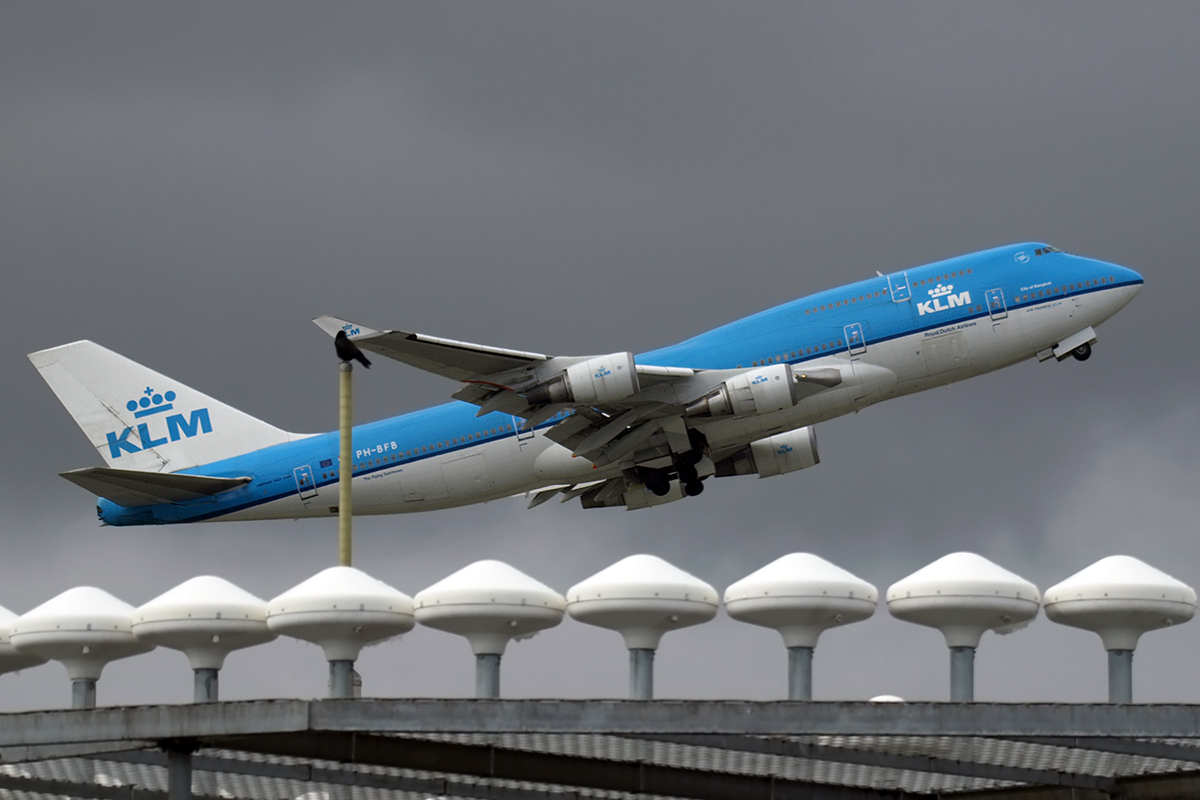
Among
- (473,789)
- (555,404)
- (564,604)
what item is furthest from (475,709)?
(555,404)

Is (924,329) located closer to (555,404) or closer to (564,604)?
(555,404)

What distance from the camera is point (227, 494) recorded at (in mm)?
69375

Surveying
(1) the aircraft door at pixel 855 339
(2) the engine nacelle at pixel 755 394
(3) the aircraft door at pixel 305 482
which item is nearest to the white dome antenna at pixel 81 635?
(2) the engine nacelle at pixel 755 394

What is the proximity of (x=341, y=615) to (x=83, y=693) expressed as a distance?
268 inches

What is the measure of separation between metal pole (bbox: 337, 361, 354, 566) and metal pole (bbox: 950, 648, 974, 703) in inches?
709

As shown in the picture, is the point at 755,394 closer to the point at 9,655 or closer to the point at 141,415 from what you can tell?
the point at 141,415

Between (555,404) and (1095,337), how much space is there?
19032 mm

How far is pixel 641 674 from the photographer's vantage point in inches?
1179

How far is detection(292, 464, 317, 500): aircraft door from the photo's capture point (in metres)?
68.9

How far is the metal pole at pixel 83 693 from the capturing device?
3303cm

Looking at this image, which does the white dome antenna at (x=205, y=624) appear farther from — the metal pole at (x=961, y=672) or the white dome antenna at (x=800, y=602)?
the metal pole at (x=961, y=672)

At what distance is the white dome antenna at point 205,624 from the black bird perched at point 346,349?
19.9 m

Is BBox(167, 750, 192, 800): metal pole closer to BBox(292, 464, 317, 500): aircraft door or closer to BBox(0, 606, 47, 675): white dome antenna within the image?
BBox(0, 606, 47, 675): white dome antenna

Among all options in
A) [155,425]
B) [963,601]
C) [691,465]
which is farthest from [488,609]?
[155,425]
